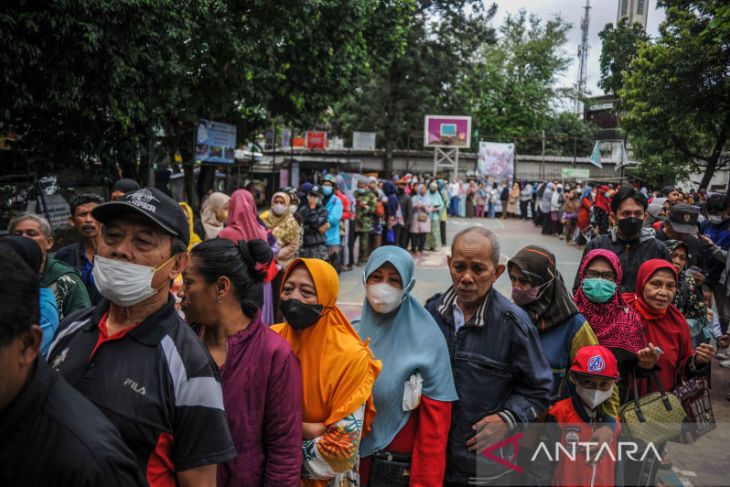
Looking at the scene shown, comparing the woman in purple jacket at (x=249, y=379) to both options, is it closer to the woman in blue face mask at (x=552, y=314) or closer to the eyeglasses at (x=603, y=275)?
the woman in blue face mask at (x=552, y=314)

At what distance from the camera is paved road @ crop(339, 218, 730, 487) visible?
459cm

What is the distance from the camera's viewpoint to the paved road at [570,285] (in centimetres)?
459

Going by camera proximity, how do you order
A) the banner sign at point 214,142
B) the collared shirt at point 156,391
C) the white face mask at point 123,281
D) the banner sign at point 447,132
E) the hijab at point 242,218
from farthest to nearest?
the banner sign at point 447,132
the banner sign at point 214,142
the hijab at point 242,218
the white face mask at point 123,281
the collared shirt at point 156,391

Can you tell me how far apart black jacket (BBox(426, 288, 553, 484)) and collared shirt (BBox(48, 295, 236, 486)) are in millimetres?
1267

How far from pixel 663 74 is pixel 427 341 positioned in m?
13.2

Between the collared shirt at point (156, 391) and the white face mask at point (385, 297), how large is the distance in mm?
1115

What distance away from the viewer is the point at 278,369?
7.68 feet

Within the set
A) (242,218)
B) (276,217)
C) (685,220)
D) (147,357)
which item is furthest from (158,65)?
(147,357)

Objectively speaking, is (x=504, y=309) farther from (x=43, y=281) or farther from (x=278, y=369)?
(x=43, y=281)

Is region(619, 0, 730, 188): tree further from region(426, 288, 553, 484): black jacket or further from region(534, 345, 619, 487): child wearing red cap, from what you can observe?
region(426, 288, 553, 484): black jacket

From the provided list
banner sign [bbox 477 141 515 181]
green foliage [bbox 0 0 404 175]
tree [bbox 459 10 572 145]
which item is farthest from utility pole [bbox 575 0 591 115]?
green foliage [bbox 0 0 404 175]

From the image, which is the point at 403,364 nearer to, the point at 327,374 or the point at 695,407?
the point at 327,374

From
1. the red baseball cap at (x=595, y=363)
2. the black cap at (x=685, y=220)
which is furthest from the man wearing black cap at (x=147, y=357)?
the black cap at (x=685, y=220)

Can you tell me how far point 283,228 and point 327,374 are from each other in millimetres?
5526
